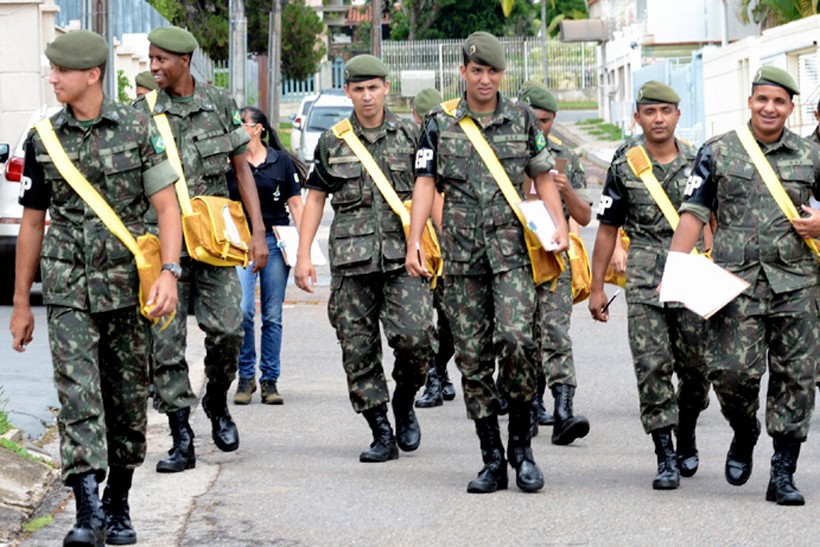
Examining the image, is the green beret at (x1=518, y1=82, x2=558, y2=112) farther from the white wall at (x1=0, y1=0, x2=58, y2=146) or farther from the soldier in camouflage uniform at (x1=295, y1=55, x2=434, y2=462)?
the white wall at (x1=0, y1=0, x2=58, y2=146)

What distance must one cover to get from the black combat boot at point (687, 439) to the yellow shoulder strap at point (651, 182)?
94cm

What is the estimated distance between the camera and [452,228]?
8.21 metres

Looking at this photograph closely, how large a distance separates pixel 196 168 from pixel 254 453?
161 centimetres

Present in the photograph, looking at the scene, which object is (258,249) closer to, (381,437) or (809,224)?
(381,437)

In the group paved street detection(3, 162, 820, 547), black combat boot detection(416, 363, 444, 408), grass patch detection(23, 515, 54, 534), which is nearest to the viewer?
paved street detection(3, 162, 820, 547)

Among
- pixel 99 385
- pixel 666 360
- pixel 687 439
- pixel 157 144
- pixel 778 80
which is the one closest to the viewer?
pixel 99 385

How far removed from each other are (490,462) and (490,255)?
3.20 ft

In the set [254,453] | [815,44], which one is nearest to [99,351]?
[254,453]

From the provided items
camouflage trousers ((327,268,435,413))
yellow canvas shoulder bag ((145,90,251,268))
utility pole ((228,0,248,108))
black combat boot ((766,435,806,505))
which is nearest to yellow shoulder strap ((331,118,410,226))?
camouflage trousers ((327,268,435,413))

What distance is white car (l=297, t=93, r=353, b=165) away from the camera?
39469mm

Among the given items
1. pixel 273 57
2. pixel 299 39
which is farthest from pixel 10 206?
pixel 299 39

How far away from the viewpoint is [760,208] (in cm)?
764

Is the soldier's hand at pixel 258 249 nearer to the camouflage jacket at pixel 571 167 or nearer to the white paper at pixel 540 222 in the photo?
the white paper at pixel 540 222

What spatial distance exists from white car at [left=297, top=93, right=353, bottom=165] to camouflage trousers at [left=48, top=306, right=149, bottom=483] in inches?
1255
